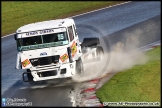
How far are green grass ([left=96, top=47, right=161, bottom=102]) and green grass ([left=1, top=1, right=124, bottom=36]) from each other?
1601 cm

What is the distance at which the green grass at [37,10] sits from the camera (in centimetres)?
3575

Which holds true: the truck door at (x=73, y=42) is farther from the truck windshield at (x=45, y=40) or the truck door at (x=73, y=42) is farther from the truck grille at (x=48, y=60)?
the truck grille at (x=48, y=60)

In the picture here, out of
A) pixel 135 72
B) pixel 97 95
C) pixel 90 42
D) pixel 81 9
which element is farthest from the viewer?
pixel 81 9

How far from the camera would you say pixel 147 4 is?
39.0 metres

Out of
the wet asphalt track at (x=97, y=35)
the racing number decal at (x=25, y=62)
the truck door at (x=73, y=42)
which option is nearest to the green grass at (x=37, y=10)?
the wet asphalt track at (x=97, y=35)

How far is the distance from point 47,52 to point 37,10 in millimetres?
19951

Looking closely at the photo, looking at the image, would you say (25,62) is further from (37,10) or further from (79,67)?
(37,10)

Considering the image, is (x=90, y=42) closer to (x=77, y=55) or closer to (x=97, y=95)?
(x=77, y=55)

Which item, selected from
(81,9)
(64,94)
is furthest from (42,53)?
(81,9)

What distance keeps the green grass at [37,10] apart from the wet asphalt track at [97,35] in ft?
5.59

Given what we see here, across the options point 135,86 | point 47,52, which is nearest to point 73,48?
point 47,52

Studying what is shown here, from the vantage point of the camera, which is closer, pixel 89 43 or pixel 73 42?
pixel 73 42

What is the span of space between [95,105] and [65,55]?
4.32m

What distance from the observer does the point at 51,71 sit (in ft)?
62.7
